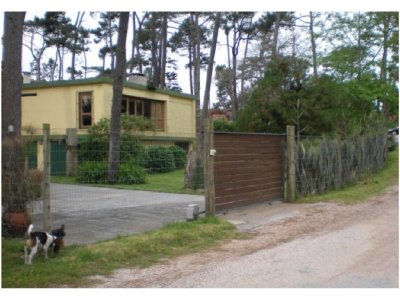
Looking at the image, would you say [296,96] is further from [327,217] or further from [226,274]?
[226,274]

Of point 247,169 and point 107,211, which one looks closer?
point 107,211

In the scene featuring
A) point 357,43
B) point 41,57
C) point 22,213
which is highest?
point 41,57

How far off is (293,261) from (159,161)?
251 inches

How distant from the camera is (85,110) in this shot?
24.0 meters

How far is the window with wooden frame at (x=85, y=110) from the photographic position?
78.2 feet

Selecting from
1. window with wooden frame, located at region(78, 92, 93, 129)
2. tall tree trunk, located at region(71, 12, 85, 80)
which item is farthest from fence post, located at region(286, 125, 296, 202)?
tall tree trunk, located at region(71, 12, 85, 80)

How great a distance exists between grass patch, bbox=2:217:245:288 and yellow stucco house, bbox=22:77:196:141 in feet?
51.2

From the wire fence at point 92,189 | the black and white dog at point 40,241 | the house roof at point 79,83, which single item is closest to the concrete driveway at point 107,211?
the wire fence at point 92,189

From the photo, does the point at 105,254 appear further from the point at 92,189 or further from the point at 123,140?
the point at 123,140

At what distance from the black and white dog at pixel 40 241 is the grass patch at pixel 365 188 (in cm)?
732

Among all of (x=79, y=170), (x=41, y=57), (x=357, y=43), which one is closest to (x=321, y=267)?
(x=79, y=170)

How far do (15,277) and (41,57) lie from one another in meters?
46.5

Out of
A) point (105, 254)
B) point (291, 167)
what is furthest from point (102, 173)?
point (105, 254)

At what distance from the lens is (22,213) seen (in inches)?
288
